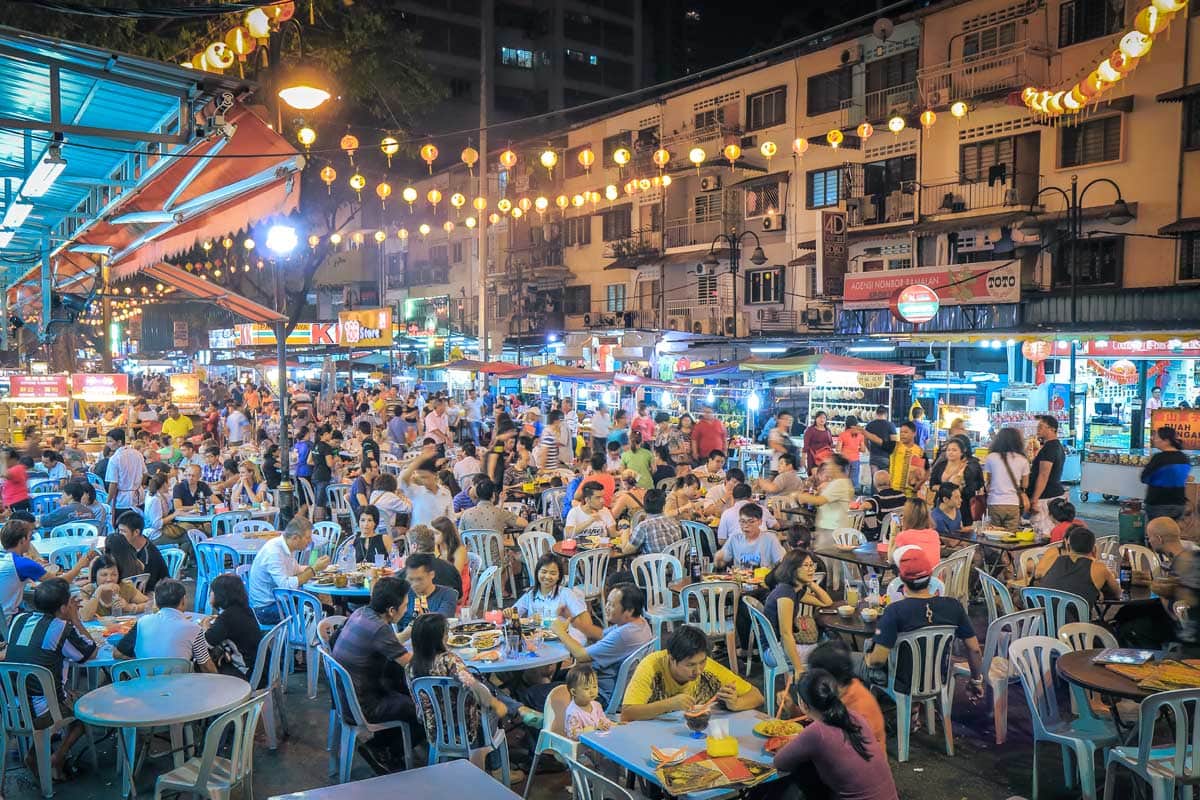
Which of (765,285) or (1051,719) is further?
(765,285)

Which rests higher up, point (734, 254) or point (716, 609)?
point (734, 254)

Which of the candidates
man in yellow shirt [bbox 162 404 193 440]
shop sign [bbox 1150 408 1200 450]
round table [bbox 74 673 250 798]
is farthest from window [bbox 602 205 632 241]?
round table [bbox 74 673 250 798]

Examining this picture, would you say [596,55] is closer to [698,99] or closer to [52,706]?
[698,99]

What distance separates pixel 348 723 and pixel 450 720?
778mm

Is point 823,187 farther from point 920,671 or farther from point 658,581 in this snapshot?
point 920,671

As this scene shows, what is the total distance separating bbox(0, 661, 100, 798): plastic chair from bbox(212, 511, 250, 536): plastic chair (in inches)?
200

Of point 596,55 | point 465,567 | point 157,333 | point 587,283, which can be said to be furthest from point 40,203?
point 157,333

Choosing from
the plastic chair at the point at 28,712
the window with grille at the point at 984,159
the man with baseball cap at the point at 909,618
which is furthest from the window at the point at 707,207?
the plastic chair at the point at 28,712

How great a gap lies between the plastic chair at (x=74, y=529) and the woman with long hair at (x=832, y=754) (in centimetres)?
877

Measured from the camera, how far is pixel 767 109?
29453 millimetres

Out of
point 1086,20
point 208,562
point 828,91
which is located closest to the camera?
point 208,562

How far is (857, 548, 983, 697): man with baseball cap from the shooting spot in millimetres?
6223

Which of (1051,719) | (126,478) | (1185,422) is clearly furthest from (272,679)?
(1185,422)

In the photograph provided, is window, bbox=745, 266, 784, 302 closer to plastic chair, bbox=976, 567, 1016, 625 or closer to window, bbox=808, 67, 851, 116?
window, bbox=808, 67, 851, 116
